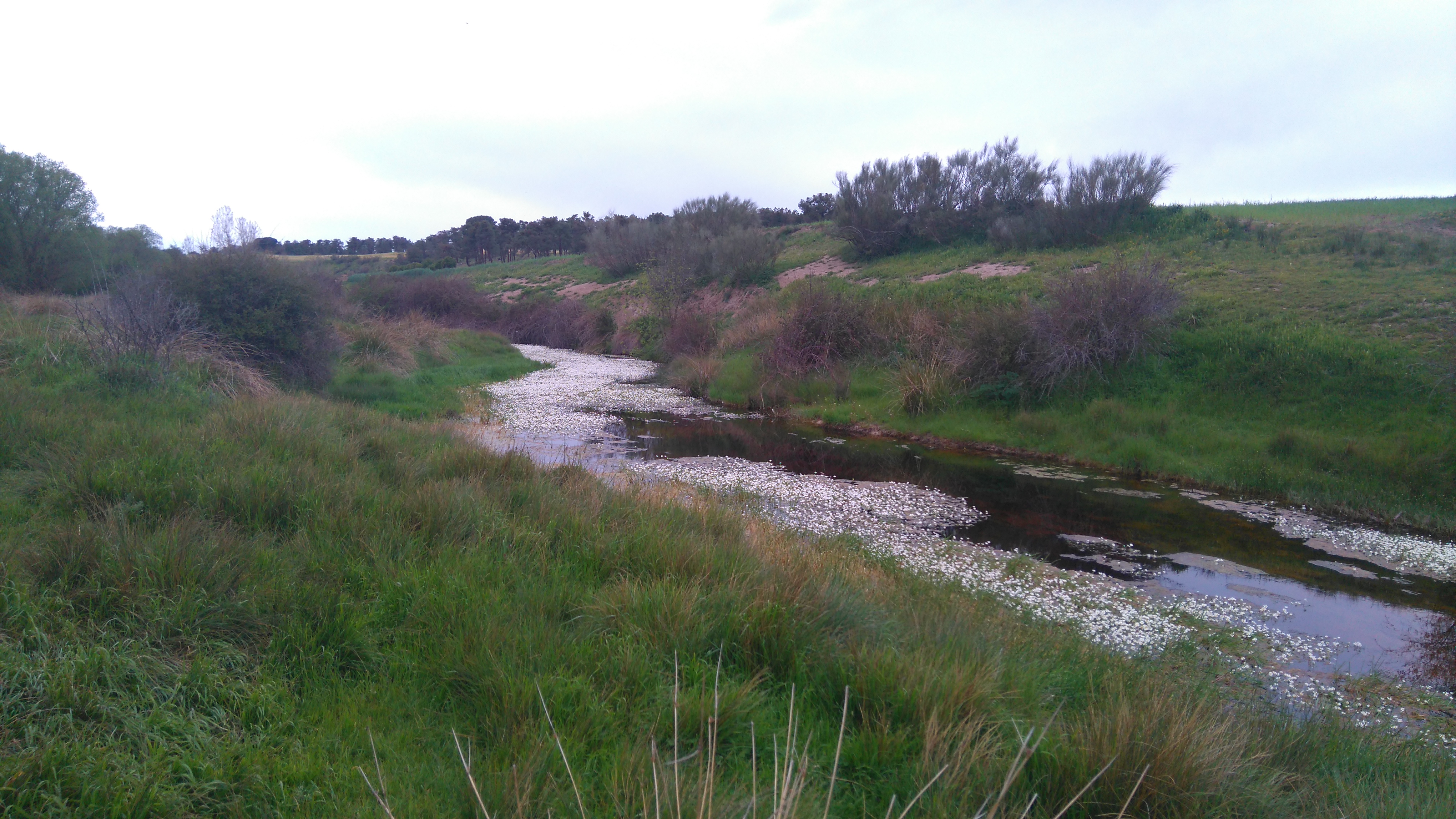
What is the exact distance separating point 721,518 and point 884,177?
35040 millimetres

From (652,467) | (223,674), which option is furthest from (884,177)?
(223,674)

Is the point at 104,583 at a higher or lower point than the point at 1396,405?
higher

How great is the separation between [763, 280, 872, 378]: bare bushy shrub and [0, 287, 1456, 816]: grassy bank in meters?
17.1

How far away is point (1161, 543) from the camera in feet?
34.2

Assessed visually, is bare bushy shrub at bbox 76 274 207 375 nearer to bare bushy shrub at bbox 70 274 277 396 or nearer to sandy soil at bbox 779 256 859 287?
bare bushy shrub at bbox 70 274 277 396

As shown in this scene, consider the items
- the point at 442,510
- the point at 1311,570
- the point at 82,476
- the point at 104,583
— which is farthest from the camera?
the point at 1311,570

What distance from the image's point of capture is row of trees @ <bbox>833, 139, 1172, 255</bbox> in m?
30.4

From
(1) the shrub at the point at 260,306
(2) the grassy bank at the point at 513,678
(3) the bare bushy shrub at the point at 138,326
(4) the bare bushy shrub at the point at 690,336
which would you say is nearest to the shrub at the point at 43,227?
(1) the shrub at the point at 260,306

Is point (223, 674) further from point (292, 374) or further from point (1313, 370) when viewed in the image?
point (1313, 370)

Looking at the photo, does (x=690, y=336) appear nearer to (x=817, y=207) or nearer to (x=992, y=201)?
(x=992, y=201)

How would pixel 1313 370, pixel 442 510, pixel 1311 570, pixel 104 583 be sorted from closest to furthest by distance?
pixel 104 583, pixel 442 510, pixel 1311 570, pixel 1313 370

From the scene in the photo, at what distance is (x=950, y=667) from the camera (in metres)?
4.00

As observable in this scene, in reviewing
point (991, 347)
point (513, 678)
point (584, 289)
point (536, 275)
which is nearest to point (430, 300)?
point (584, 289)

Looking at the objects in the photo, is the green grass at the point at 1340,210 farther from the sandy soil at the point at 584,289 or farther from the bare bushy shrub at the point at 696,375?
the sandy soil at the point at 584,289
